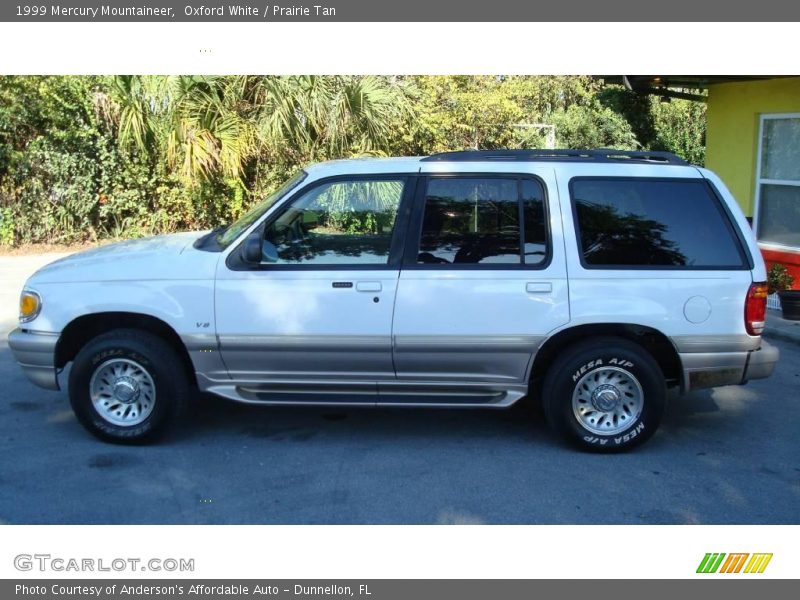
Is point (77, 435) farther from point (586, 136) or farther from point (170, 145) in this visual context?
point (586, 136)

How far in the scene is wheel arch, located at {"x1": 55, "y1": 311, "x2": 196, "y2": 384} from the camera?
539 centimetres

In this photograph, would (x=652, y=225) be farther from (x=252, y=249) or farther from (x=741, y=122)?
(x=741, y=122)

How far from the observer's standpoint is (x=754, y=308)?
5.24 m

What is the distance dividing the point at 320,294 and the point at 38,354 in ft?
6.36

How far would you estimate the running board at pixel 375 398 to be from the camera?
541cm

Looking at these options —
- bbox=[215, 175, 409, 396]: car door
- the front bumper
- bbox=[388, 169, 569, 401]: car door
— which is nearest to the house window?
bbox=[388, 169, 569, 401]: car door

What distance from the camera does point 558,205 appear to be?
5340 millimetres

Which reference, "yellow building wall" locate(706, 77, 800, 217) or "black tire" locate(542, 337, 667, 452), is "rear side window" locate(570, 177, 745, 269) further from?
"yellow building wall" locate(706, 77, 800, 217)

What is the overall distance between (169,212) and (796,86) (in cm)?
997

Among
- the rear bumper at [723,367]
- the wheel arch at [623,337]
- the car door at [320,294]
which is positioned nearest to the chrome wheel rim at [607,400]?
the wheel arch at [623,337]

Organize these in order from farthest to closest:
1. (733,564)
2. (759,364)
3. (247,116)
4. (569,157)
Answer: (247,116) → (569,157) → (759,364) → (733,564)

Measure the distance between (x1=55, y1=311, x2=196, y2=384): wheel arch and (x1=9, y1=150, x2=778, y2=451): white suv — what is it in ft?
0.05

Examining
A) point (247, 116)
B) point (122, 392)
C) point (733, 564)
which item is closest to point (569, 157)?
point (733, 564)

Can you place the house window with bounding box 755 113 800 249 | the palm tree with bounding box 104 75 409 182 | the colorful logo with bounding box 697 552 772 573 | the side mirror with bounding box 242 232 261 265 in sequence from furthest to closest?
the palm tree with bounding box 104 75 409 182
the house window with bounding box 755 113 800 249
the side mirror with bounding box 242 232 261 265
the colorful logo with bounding box 697 552 772 573
